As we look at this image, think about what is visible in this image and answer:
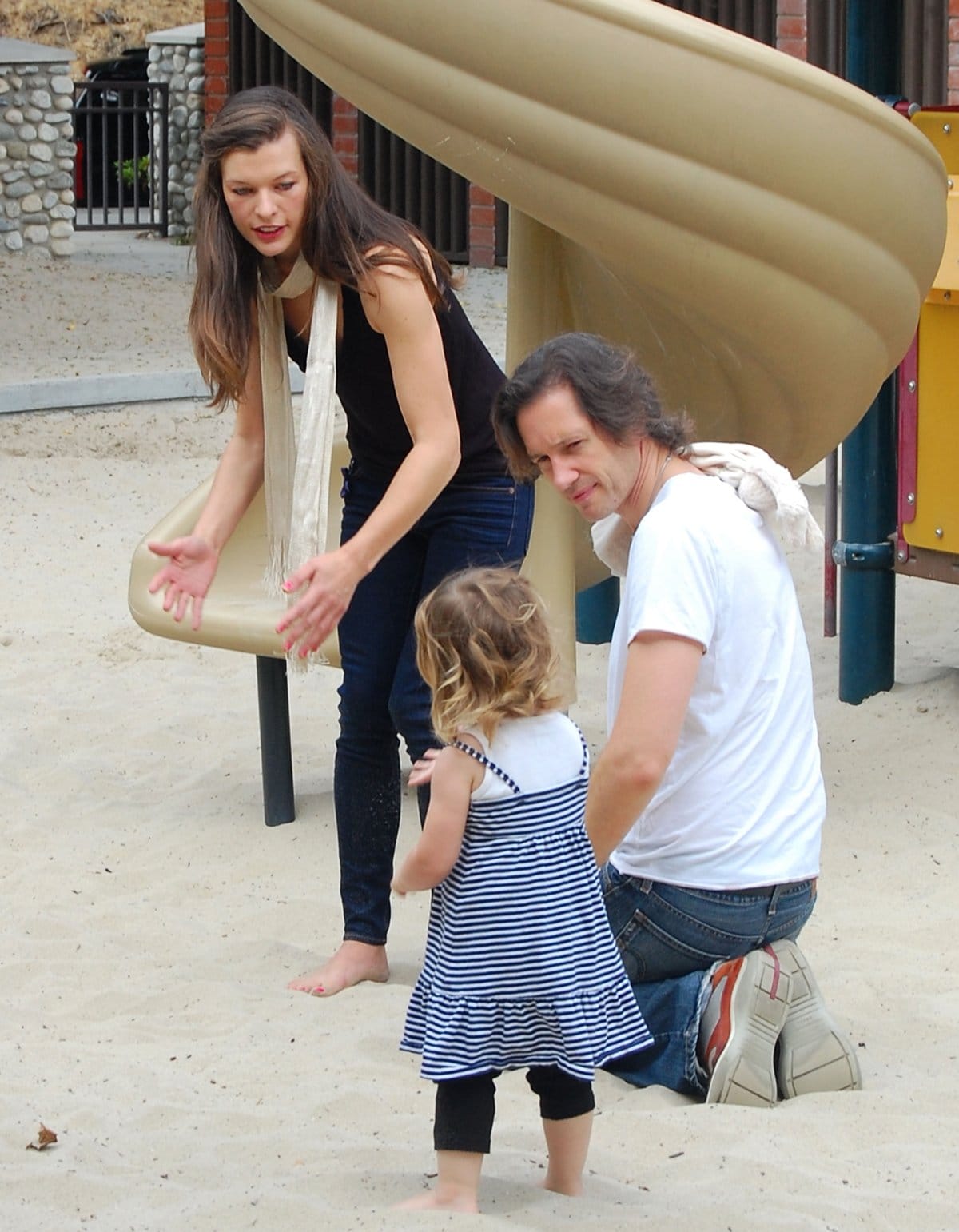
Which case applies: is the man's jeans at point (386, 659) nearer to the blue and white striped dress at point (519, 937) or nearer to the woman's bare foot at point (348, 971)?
the woman's bare foot at point (348, 971)

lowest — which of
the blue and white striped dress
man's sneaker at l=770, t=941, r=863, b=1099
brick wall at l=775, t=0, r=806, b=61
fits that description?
man's sneaker at l=770, t=941, r=863, b=1099

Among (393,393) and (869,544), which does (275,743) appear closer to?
(393,393)

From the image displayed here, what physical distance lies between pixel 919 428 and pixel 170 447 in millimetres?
3993

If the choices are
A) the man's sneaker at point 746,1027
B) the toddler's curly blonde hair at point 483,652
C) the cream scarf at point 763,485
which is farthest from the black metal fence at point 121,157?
the toddler's curly blonde hair at point 483,652

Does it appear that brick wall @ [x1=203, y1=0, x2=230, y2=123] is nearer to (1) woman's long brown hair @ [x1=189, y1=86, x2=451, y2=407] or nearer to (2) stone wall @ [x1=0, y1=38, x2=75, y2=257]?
(2) stone wall @ [x1=0, y1=38, x2=75, y2=257]

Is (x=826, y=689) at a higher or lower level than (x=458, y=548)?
lower

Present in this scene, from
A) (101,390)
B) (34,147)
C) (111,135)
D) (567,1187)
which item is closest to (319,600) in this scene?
(567,1187)

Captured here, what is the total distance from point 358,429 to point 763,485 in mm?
A: 801

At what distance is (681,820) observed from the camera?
2510mm

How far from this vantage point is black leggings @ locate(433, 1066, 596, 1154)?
6.97ft

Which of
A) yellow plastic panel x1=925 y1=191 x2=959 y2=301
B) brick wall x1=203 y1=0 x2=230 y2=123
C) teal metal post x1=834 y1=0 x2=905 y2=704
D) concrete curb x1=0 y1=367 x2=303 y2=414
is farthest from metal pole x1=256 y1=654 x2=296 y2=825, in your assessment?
brick wall x1=203 y1=0 x2=230 y2=123

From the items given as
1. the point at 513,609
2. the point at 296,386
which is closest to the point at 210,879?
the point at 513,609

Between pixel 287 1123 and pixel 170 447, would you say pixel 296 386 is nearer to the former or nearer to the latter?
pixel 170 447

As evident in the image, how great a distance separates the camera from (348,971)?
120 inches
